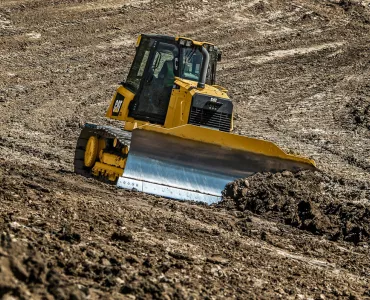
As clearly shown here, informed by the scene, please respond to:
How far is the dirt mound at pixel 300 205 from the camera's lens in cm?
839

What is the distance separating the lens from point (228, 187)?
936cm

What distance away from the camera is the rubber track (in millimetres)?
9383

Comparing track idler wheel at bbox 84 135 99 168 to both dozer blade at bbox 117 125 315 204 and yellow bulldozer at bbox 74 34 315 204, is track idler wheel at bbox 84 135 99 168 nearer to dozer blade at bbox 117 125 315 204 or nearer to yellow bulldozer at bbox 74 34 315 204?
yellow bulldozer at bbox 74 34 315 204

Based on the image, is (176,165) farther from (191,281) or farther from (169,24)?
(169,24)

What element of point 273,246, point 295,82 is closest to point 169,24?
point 295,82

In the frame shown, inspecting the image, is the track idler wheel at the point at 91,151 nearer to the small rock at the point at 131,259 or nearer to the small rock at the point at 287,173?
the small rock at the point at 287,173

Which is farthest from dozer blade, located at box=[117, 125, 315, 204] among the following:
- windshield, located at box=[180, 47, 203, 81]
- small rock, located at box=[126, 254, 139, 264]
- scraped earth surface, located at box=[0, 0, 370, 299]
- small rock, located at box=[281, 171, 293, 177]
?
small rock, located at box=[126, 254, 139, 264]

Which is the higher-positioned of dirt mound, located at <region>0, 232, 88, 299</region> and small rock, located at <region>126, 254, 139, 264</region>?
dirt mound, located at <region>0, 232, 88, 299</region>

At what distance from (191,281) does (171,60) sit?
5475 millimetres

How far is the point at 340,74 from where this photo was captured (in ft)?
69.0

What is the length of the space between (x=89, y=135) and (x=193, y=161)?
1687 mm

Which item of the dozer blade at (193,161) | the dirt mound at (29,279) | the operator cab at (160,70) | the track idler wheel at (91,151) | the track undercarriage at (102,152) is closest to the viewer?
the dirt mound at (29,279)

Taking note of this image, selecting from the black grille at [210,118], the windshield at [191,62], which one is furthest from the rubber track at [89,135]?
the windshield at [191,62]

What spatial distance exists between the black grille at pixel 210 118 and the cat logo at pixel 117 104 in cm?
125
